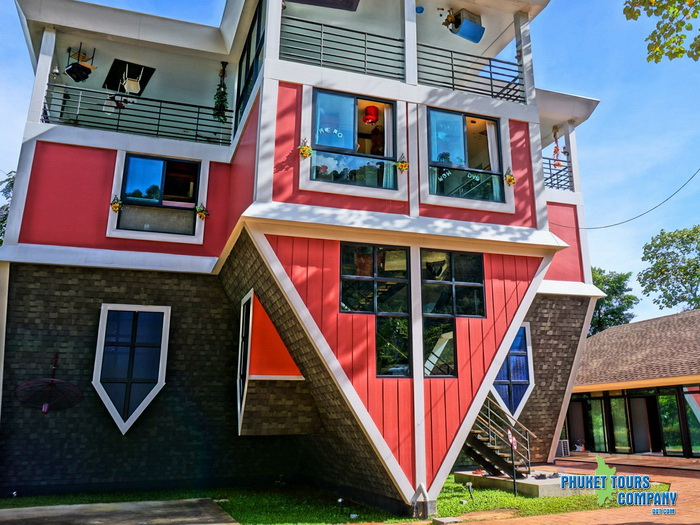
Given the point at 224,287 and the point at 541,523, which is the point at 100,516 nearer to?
the point at 224,287

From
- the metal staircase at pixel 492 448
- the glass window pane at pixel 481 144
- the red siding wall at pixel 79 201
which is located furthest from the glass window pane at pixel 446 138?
the metal staircase at pixel 492 448

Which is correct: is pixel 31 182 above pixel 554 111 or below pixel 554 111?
below

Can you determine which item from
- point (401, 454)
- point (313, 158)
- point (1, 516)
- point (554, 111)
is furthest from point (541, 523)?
point (554, 111)

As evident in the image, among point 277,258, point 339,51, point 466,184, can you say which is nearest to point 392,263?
point 277,258

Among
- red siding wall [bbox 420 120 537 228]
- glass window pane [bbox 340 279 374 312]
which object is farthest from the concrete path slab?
red siding wall [bbox 420 120 537 228]

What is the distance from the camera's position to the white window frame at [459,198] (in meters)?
8.18

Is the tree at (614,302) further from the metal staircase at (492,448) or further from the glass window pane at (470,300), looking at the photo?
the glass window pane at (470,300)

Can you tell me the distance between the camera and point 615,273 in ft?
117

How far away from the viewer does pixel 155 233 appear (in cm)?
965

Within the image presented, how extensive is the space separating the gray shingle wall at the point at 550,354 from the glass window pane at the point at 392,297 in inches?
187

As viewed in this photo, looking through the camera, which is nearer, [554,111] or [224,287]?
[224,287]

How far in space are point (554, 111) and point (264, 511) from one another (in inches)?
401

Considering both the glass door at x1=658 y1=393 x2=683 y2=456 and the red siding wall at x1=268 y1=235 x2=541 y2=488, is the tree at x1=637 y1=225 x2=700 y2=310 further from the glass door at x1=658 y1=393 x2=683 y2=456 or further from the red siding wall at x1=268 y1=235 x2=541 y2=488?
the red siding wall at x1=268 y1=235 x2=541 y2=488

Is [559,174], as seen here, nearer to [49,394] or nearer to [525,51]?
[525,51]
